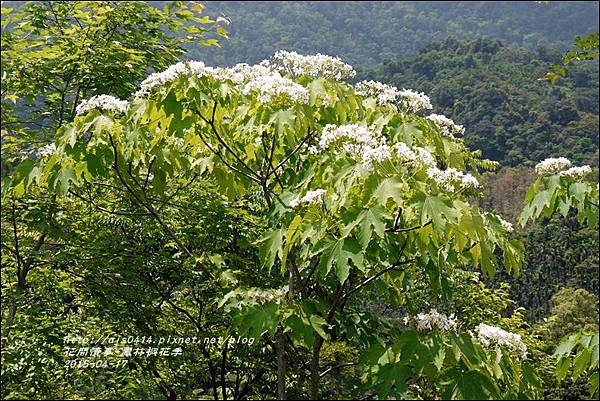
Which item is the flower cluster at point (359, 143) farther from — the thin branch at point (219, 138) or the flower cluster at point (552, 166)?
the flower cluster at point (552, 166)

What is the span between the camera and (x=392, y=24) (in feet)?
491

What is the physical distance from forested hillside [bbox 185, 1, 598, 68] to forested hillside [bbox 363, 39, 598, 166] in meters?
31.7

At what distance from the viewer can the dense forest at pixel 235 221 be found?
8.82 ft

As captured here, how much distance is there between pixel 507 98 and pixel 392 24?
276 ft

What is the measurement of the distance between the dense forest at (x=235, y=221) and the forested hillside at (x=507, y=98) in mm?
51038

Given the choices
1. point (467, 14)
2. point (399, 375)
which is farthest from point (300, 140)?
point (467, 14)

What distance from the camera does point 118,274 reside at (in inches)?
205

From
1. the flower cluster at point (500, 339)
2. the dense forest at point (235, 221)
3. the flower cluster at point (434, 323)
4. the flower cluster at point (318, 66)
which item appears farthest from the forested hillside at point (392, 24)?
the flower cluster at point (500, 339)

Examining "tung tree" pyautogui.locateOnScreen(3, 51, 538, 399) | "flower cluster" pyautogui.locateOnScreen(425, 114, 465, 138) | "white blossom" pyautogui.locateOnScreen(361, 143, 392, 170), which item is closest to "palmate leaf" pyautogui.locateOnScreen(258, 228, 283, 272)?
"tung tree" pyautogui.locateOnScreen(3, 51, 538, 399)

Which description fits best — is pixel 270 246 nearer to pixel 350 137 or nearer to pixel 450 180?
pixel 350 137

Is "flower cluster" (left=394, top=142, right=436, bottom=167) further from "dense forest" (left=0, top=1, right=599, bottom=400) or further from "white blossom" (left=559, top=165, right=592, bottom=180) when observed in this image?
"white blossom" (left=559, top=165, right=592, bottom=180)

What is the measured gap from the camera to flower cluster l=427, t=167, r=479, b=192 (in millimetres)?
A: 2752

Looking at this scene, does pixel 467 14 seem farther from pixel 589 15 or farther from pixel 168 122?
pixel 168 122

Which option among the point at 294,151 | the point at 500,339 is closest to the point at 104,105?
the point at 294,151
